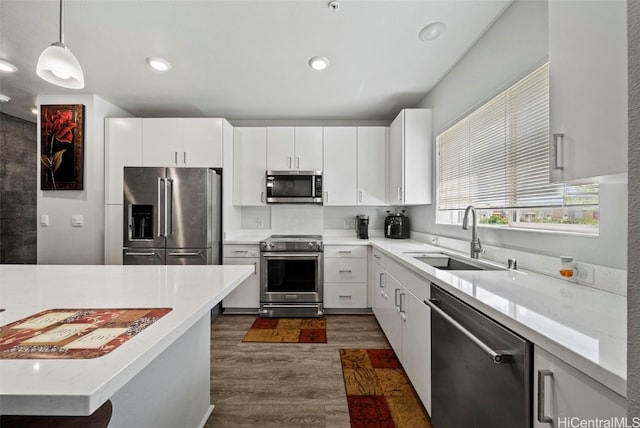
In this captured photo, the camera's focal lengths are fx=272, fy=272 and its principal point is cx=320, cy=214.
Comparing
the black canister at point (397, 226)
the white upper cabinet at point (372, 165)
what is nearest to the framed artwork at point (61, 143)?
the white upper cabinet at point (372, 165)

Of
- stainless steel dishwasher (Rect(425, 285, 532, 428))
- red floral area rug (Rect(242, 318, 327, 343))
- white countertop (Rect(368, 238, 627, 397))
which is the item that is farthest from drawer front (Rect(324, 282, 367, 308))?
white countertop (Rect(368, 238, 627, 397))

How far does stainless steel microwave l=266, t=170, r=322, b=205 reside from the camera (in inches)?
133

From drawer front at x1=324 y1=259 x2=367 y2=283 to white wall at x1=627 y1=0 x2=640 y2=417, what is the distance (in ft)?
8.99

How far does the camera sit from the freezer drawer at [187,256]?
289 centimetres

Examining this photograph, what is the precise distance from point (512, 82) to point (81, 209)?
4203 mm

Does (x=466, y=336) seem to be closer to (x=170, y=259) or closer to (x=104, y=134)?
(x=170, y=259)

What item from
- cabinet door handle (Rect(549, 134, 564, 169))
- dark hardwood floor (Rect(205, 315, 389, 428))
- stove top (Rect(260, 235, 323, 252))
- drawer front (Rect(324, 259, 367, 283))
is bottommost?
dark hardwood floor (Rect(205, 315, 389, 428))

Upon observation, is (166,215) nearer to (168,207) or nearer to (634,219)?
(168,207)

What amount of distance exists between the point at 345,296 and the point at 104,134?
3.36 meters

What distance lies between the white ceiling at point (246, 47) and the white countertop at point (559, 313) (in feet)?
5.54

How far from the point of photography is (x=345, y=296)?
10.4 feet

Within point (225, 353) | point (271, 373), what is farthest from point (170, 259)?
point (271, 373)

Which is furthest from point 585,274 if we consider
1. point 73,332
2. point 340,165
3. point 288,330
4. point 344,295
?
point 340,165

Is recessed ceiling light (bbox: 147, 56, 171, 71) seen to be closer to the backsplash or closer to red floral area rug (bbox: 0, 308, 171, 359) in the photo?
the backsplash
